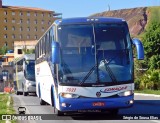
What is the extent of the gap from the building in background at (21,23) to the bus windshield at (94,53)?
150 metres

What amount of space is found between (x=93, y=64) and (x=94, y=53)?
390 millimetres

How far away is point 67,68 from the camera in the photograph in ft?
50.9

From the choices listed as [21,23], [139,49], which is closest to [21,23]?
[21,23]

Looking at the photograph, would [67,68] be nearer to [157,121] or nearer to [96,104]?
[96,104]

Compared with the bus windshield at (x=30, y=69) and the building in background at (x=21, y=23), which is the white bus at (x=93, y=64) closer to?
the bus windshield at (x=30, y=69)

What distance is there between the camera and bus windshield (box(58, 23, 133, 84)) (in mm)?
15391

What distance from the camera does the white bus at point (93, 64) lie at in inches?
602

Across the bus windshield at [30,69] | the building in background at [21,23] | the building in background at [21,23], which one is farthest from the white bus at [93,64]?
the building in background at [21,23]

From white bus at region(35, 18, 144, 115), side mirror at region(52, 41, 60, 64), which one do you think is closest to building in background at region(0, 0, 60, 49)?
white bus at region(35, 18, 144, 115)

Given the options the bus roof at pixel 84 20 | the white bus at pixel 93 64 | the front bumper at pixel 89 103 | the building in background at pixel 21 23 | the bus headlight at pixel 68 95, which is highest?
the bus roof at pixel 84 20

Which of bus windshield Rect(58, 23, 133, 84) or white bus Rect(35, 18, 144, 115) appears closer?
white bus Rect(35, 18, 144, 115)

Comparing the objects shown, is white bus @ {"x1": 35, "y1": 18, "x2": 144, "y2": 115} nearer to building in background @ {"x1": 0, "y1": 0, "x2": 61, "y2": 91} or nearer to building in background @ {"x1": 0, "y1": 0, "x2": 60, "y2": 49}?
building in background @ {"x1": 0, "y1": 0, "x2": 61, "y2": 91}

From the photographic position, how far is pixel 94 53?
15.6 meters

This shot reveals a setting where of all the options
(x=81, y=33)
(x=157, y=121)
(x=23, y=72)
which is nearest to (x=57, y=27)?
(x=81, y=33)
